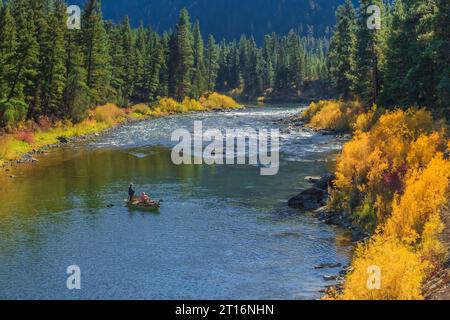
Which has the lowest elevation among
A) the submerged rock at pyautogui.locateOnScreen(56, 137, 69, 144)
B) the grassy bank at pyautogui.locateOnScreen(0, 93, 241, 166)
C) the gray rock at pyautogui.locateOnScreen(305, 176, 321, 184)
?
the gray rock at pyautogui.locateOnScreen(305, 176, 321, 184)

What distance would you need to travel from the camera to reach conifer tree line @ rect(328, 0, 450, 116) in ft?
Answer: 131

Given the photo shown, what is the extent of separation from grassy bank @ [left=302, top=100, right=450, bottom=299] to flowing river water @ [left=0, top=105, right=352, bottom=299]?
2.21m

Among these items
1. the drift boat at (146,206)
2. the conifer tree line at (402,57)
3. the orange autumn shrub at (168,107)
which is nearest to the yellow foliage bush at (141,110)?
the orange autumn shrub at (168,107)

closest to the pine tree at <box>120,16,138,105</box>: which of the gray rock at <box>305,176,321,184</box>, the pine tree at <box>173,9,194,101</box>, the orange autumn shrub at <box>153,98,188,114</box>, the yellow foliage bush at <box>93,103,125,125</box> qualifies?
the orange autumn shrub at <box>153,98,188,114</box>

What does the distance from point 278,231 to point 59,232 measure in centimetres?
1096

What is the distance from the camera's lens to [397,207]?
74.9 feet

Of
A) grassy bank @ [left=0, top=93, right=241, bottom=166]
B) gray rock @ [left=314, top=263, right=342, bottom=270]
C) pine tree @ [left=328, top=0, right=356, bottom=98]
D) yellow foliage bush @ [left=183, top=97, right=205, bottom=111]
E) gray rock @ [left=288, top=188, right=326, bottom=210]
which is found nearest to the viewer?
gray rock @ [left=314, top=263, right=342, bottom=270]

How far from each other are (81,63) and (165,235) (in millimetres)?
51921

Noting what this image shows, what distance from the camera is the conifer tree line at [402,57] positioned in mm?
39938

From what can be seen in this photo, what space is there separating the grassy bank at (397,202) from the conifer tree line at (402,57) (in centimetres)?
498

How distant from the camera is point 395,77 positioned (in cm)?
5284

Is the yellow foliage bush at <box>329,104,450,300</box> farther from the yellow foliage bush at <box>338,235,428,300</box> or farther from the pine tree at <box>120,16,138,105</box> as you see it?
the pine tree at <box>120,16,138,105</box>

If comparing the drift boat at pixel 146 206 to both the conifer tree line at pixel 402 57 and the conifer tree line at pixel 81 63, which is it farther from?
the conifer tree line at pixel 81 63

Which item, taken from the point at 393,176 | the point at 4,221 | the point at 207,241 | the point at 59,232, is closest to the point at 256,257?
the point at 207,241
